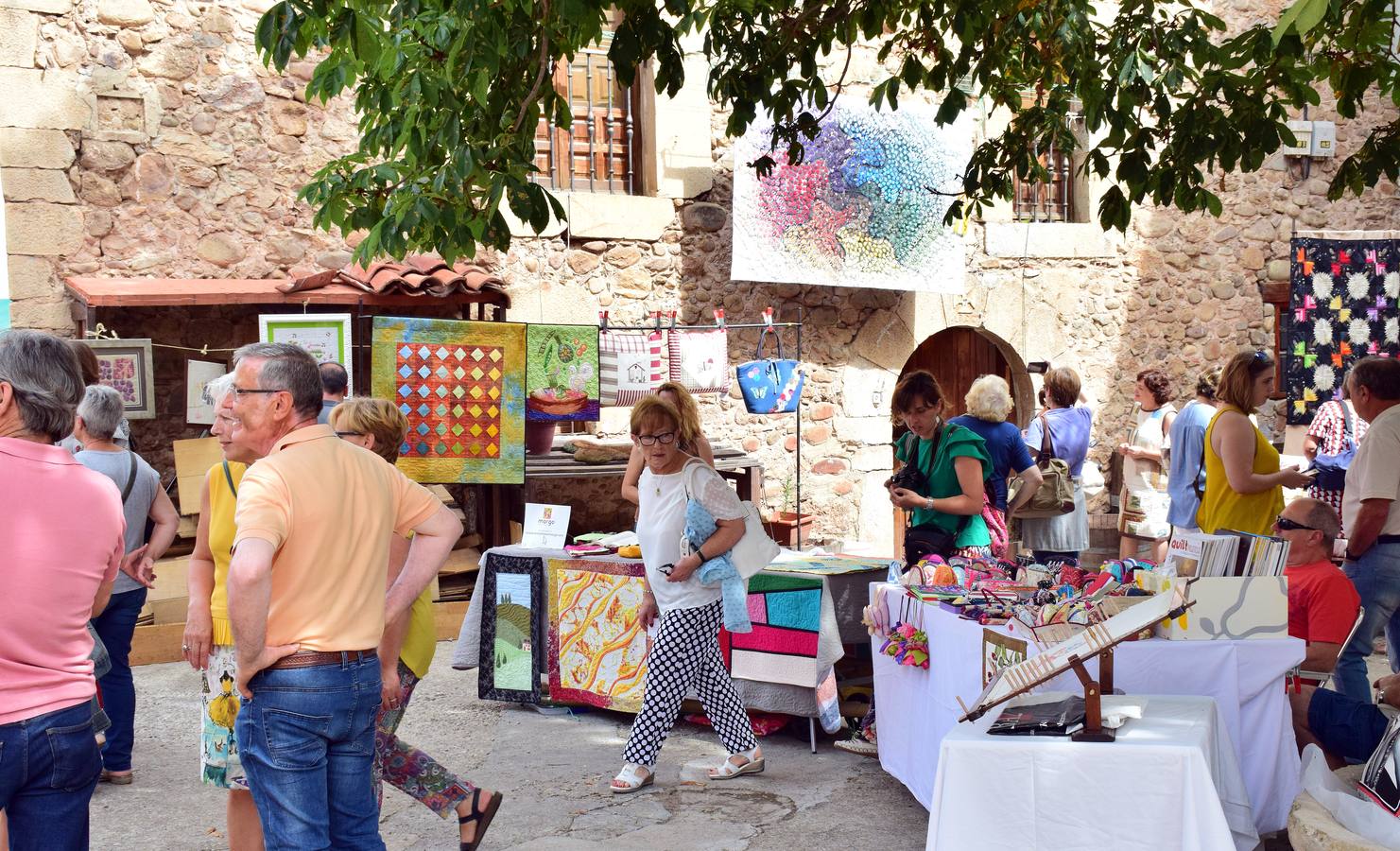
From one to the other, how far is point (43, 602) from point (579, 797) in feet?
8.47

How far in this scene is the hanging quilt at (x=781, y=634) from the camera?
5.33 m

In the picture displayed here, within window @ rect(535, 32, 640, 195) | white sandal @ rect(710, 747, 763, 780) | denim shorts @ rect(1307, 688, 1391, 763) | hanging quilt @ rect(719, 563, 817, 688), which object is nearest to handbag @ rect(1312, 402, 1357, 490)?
hanging quilt @ rect(719, 563, 817, 688)

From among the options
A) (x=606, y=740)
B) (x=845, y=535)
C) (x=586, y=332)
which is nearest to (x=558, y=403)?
(x=586, y=332)

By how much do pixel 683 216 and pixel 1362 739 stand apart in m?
6.34

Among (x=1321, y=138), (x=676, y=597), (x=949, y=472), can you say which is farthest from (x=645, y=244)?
(x=1321, y=138)

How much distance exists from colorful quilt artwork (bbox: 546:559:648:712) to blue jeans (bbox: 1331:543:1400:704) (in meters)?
2.84

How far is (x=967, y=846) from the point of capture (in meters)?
3.21

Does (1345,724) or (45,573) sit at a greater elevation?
(45,573)

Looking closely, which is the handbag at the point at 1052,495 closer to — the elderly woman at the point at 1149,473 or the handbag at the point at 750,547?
the elderly woman at the point at 1149,473

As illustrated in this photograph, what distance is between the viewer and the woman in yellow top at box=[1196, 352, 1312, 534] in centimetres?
532

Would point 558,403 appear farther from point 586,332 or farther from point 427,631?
point 427,631

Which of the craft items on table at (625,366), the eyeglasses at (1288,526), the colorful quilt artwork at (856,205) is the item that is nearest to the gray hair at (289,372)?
the eyeglasses at (1288,526)

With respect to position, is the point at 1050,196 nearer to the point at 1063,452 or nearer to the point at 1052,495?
the point at 1063,452

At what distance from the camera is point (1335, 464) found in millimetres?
8211
